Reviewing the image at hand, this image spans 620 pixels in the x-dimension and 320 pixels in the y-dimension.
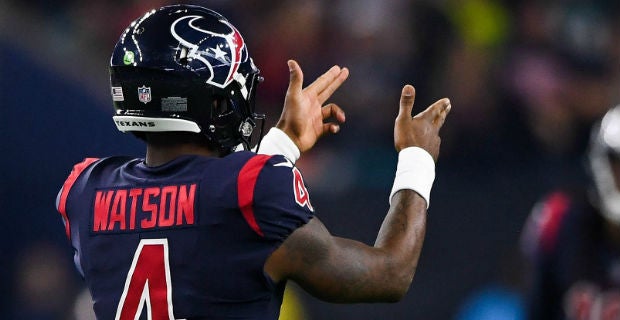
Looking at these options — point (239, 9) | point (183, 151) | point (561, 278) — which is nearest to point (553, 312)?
point (561, 278)

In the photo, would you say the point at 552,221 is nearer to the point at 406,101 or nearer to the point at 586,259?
the point at 586,259

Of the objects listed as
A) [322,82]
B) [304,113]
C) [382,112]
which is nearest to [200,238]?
[304,113]

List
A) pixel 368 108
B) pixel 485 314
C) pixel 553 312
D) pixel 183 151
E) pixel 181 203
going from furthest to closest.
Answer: pixel 368 108
pixel 485 314
pixel 553 312
pixel 183 151
pixel 181 203

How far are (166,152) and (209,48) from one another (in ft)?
0.93

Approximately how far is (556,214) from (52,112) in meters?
3.00

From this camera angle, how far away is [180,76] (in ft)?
7.63

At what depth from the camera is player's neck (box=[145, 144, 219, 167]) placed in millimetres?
2348

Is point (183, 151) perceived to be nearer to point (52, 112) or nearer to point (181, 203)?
point (181, 203)

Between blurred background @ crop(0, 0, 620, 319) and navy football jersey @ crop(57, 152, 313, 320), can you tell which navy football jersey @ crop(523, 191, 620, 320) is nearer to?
blurred background @ crop(0, 0, 620, 319)

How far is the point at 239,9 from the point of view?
5.96m

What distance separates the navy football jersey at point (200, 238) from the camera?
7.11ft

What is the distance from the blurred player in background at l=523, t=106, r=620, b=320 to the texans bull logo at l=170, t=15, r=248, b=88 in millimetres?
1853

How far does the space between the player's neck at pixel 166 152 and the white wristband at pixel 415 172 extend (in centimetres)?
55

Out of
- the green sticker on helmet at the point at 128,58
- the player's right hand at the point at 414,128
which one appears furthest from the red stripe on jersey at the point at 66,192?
the player's right hand at the point at 414,128
